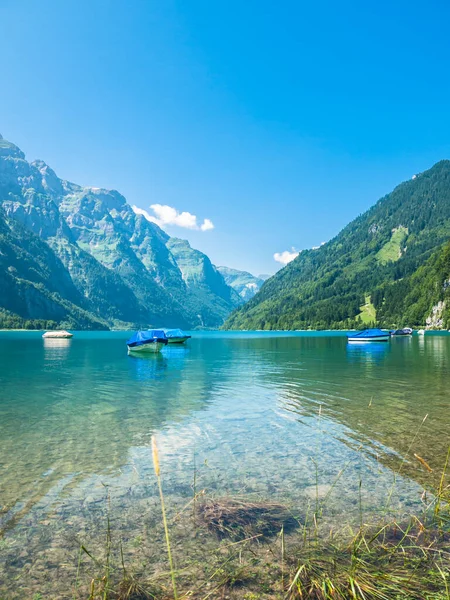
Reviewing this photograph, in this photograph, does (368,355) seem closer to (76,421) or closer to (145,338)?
(145,338)

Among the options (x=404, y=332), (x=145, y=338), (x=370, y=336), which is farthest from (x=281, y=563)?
(x=404, y=332)

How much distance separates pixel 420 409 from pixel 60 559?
2211 cm

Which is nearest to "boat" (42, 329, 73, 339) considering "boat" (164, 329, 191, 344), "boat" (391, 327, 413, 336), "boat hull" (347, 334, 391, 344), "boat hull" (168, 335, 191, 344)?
"boat" (164, 329, 191, 344)

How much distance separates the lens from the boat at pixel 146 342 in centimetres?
7631

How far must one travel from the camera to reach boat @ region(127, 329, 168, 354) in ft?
250

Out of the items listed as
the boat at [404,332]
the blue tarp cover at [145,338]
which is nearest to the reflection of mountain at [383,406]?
the blue tarp cover at [145,338]

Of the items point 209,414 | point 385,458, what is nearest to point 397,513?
point 385,458

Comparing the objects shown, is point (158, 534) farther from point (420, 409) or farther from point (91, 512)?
point (420, 409)

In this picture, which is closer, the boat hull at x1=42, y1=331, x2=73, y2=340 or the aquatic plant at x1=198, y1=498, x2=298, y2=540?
the aquatic plant at x1=198, y1=498, x2=298, y2=540

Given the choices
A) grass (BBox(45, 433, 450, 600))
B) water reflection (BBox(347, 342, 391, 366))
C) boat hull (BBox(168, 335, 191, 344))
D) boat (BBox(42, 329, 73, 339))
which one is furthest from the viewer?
boat (BBox(42, 329, 73, 339))

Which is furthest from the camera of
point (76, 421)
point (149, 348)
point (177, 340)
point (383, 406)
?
point (177, 340)

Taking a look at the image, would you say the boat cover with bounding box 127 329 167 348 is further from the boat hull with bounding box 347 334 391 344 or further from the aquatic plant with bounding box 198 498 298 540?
the boat hull with bounding box 347 334 391 344

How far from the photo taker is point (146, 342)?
252ft

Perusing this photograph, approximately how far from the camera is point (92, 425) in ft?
64.5
